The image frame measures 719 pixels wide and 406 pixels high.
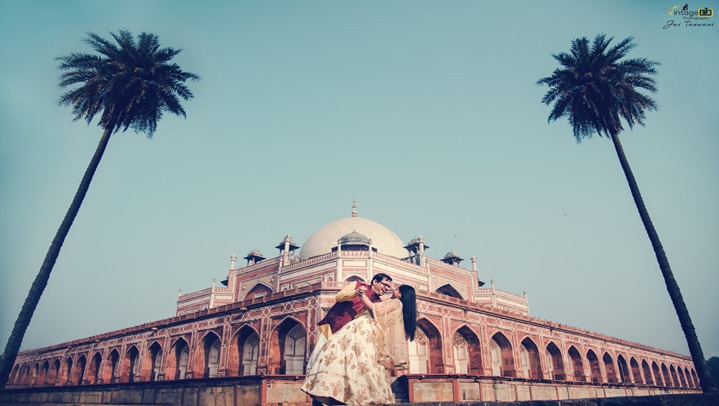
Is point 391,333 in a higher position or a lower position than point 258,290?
lower

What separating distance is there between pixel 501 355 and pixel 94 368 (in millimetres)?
28751

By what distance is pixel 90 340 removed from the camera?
105 feet

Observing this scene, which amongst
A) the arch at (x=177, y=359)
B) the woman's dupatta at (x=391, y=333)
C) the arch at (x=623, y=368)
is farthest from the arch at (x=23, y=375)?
the arch at (x=623, y=368)

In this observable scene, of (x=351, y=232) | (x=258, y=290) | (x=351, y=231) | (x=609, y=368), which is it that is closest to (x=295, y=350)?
(x=258, y=290)

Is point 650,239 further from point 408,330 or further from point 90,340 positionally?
point 90,340

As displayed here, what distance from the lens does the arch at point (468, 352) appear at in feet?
77.4

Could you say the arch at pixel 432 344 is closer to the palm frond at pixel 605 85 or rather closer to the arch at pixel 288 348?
the arch at pixel 288 348

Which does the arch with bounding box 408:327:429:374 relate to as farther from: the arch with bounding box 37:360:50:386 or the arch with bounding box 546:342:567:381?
the arch with bounding box 37:360:50:386

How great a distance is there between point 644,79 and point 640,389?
58.4 feet

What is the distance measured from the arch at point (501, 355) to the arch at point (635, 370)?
61.1 feet

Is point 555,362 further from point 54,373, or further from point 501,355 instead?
point 54,373

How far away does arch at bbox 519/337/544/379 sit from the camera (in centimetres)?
2667

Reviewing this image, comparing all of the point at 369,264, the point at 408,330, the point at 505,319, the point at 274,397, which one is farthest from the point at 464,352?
the point at 408,330

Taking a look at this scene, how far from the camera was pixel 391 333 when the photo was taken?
5.22 metres
